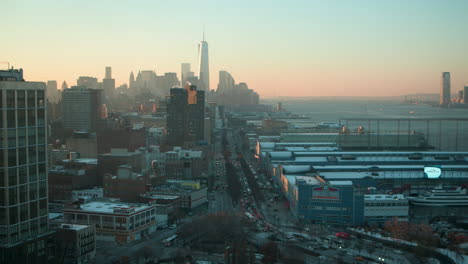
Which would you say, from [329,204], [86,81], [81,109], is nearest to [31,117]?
[329,204]

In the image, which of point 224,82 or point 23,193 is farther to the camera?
point 224,82

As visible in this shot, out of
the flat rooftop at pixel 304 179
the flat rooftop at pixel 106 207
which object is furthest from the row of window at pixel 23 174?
the flat rooftop at pixel 304 179

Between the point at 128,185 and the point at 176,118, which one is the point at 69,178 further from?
the point at 176,118

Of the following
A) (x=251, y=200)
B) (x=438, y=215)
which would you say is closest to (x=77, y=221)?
(x=251, y=200)

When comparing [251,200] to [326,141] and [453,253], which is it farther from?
[326,141]

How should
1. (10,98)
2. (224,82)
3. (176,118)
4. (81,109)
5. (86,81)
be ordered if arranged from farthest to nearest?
1. (224,82)
2. (86,81)
3. (81,109)
4. (176,118)
5. (10,98)

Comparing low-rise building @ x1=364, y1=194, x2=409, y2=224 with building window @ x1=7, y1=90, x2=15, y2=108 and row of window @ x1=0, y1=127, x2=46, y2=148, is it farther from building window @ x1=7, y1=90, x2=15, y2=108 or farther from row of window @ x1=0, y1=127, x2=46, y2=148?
building window @ x1=7, y1=90, x2=15, y2=108

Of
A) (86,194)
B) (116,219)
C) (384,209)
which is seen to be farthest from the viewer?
(86,194)
